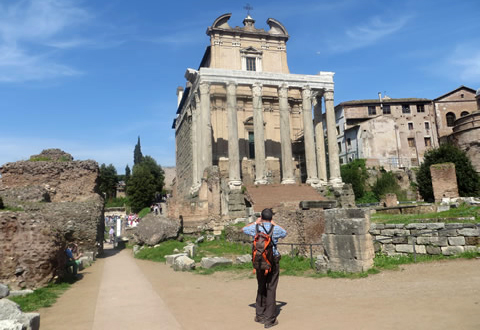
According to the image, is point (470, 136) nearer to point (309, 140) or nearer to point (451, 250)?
point (309, 140)

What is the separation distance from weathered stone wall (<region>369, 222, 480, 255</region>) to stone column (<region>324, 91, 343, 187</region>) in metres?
20.6

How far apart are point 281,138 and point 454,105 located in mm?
29864

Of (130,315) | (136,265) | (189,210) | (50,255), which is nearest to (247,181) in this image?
(189,210)

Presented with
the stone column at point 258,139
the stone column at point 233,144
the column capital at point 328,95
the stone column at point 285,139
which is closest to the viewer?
the stone column at point 233,144

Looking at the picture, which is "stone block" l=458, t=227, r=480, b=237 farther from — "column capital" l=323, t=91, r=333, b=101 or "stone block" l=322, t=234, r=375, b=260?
"column capital" l=323, t=91, r=333, b=101

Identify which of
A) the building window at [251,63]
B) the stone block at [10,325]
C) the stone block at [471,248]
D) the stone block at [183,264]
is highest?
the building window at [251,63]

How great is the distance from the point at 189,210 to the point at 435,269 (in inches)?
647

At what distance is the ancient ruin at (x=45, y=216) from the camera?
9.31 m

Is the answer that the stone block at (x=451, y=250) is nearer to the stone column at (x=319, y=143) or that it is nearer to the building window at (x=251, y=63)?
the stone column at (x=319, y=143)

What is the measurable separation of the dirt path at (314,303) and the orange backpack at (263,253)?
87 cm

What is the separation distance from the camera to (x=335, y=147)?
30.6 metres

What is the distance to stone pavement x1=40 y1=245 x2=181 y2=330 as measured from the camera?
19.0 feet

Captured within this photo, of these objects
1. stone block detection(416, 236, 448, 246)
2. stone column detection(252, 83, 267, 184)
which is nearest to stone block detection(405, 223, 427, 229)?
stone block detection(416, 236, 448, 246)

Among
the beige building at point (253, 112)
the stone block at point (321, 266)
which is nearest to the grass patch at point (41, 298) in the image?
the stone block at point (321, 266)
